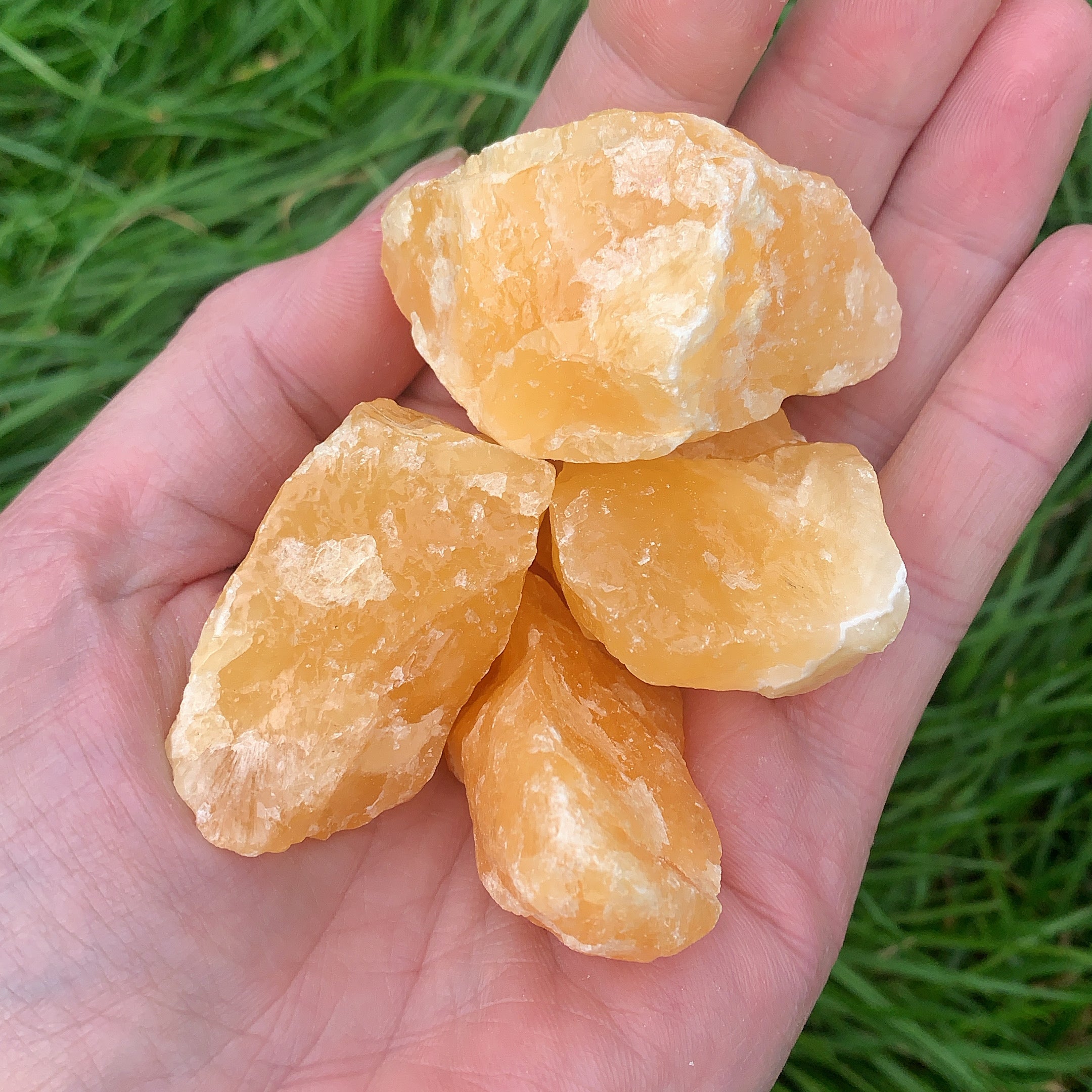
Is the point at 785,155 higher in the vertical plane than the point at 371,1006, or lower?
higher

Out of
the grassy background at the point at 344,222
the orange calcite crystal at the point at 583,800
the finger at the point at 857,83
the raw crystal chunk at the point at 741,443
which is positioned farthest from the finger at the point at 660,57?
the orange calcite crystal at the point at 583,800

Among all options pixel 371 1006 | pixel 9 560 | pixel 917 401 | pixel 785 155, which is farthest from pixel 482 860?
pixel 785 155

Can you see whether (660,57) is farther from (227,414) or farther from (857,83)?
(227,414)

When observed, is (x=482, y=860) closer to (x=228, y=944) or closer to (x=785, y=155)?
(x=228, y=944)

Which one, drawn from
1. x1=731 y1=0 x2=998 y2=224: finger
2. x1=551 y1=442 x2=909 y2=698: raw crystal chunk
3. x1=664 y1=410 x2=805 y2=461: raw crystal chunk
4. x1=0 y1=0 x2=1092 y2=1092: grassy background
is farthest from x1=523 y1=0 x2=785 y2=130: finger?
x1=551 y1=442 x2=909 y2=698: raw crystal chunk

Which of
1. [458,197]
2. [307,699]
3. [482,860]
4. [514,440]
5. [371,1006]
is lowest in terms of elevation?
[371,1006]

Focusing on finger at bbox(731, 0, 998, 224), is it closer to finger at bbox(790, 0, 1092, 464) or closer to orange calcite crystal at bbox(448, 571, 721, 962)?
finger at bbox(790, 0, 1092, 464)

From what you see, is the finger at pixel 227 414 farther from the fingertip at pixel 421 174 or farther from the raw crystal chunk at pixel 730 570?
the raw crystal chunk at pixel 730 570
